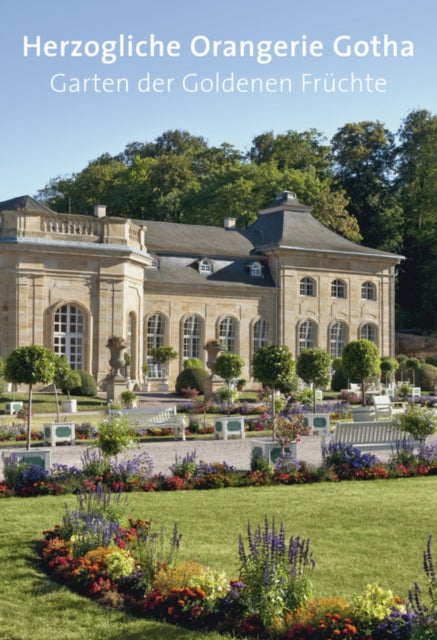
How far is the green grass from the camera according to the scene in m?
7.61

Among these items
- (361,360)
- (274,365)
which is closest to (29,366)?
(274,365)

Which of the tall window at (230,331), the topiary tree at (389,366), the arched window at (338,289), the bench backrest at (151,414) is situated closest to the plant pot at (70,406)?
the bench backrest at (151,414)

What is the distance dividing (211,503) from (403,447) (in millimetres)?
5180

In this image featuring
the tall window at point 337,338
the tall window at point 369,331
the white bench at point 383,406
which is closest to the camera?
the white bench at point 383,406

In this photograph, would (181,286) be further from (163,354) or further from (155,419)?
(155,419)

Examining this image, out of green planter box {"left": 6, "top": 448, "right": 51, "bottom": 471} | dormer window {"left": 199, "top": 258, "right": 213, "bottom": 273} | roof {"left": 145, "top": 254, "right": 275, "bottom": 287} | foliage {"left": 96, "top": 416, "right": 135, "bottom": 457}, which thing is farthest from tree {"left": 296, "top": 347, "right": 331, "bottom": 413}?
dormer window {"left": 199, "top": 258, "right": 213, "bottom": 273}

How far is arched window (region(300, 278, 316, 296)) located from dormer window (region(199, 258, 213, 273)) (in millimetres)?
4791

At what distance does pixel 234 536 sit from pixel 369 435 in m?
7.86

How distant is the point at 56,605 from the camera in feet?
26.4

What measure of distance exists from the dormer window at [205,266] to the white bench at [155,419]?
20.7 meters

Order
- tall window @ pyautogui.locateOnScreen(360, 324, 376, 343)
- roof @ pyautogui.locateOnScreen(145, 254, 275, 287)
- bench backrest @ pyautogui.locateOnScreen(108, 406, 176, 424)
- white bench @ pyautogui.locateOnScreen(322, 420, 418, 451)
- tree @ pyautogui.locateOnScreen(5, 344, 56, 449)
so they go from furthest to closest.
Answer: tall window @ pyautogui.locateOnScreen(360, 324, 376, 343) < roof @ pyautogui.locateOnScreen(145, 254, 275, 287) < bench backrest @ pyautogui.locateOnScreen(108, 406, 176, 424) < tree @ pyautogui.locateOnScreen(5, 344, 56, 449) < white bench @ pyautogui.locateOnScreen(322, 420, 418, 451)

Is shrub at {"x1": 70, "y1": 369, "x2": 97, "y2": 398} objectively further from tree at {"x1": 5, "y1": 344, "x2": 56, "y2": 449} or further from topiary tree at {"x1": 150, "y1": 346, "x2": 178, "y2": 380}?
tree at {"x1": 5, "y1": 344, "x2": 56, "y2": 449}

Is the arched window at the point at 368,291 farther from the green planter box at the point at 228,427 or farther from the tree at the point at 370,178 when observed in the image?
the green planter box at the point at 228,427

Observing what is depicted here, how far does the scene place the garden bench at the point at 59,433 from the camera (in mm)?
20281
